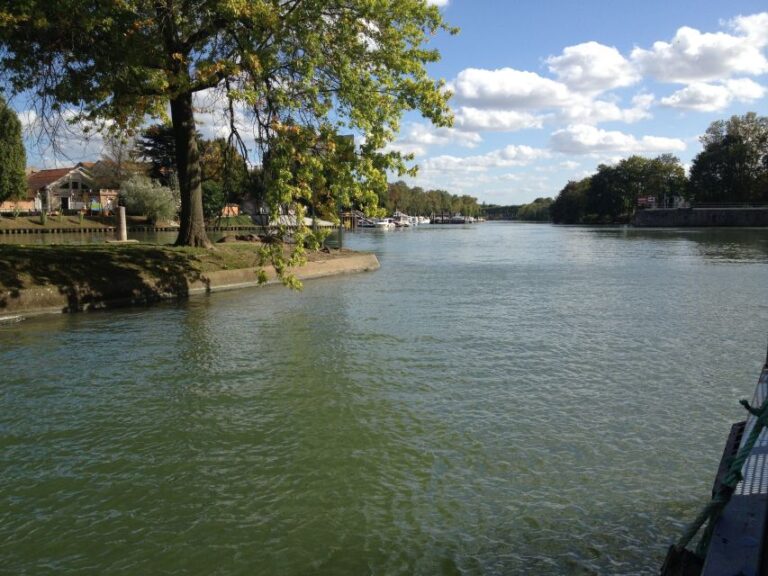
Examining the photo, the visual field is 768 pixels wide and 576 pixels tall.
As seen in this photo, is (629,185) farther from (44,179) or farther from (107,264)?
(107,264)

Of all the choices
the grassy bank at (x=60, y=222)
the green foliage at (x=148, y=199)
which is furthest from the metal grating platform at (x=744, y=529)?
the green foliage at (x=148, y=199)

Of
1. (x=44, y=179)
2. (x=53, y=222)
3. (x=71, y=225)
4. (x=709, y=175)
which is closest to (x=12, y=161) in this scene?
(x=53, y=222)

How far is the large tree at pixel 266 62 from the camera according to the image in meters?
15.4

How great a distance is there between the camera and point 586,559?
175 inches

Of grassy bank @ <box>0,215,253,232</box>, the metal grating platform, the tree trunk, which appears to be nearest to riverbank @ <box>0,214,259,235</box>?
grassy bank @ <box>0,215,253,232</box>

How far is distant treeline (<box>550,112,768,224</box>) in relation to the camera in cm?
12206

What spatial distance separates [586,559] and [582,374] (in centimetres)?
548

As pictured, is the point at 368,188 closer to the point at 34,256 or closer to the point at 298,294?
the point at 298,294

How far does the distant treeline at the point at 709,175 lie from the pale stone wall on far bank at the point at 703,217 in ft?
34.9

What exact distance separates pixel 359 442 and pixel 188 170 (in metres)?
16.8

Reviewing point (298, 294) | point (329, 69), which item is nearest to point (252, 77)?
point (329, 69)

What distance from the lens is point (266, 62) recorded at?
15875 millimetres

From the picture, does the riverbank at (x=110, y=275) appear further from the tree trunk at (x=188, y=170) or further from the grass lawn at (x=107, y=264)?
the tree trunk at (x=188, y=170)

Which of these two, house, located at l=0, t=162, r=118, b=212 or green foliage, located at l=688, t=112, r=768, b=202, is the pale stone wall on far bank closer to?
green foliage, located at l=688, t=112, r=768, b=202
